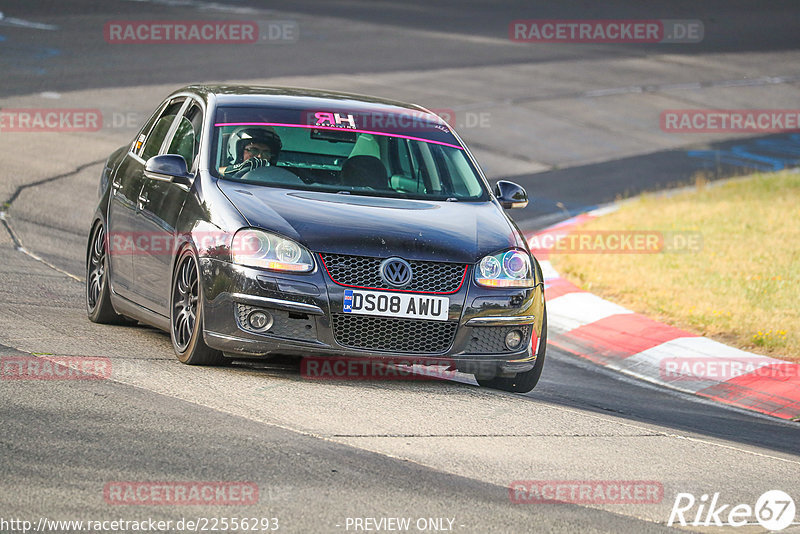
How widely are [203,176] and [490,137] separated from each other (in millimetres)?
13003

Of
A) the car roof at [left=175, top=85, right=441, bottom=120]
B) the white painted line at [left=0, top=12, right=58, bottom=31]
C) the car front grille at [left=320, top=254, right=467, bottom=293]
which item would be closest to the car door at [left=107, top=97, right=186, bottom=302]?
the car roof at [left=175, top=85, right=441, bottom=120]

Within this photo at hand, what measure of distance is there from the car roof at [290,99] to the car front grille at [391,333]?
78.5 inches

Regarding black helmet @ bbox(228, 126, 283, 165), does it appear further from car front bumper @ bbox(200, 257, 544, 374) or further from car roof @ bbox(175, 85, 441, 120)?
car front bumper @ bbox(200, 257, 544, 374)

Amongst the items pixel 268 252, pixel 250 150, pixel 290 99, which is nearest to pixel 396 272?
pixel 268 252

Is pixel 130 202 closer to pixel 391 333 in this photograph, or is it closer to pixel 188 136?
pixel 188 136

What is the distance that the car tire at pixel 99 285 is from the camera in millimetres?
8633

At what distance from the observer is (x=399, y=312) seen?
694cm

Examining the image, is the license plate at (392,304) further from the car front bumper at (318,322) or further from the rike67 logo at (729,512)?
the rike67 logo at (729,512)

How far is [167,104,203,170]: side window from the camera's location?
26.6ft

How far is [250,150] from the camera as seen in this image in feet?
26.0

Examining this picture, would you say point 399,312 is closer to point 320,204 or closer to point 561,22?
point 320,204

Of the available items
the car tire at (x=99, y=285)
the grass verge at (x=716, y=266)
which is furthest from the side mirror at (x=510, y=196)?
the grass verge at (x=716, y=266)

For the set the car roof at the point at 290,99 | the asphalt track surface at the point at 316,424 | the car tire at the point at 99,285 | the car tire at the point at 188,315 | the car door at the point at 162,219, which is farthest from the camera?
the car tire at the point at 99,285

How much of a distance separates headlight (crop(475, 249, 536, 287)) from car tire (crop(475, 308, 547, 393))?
361mm
